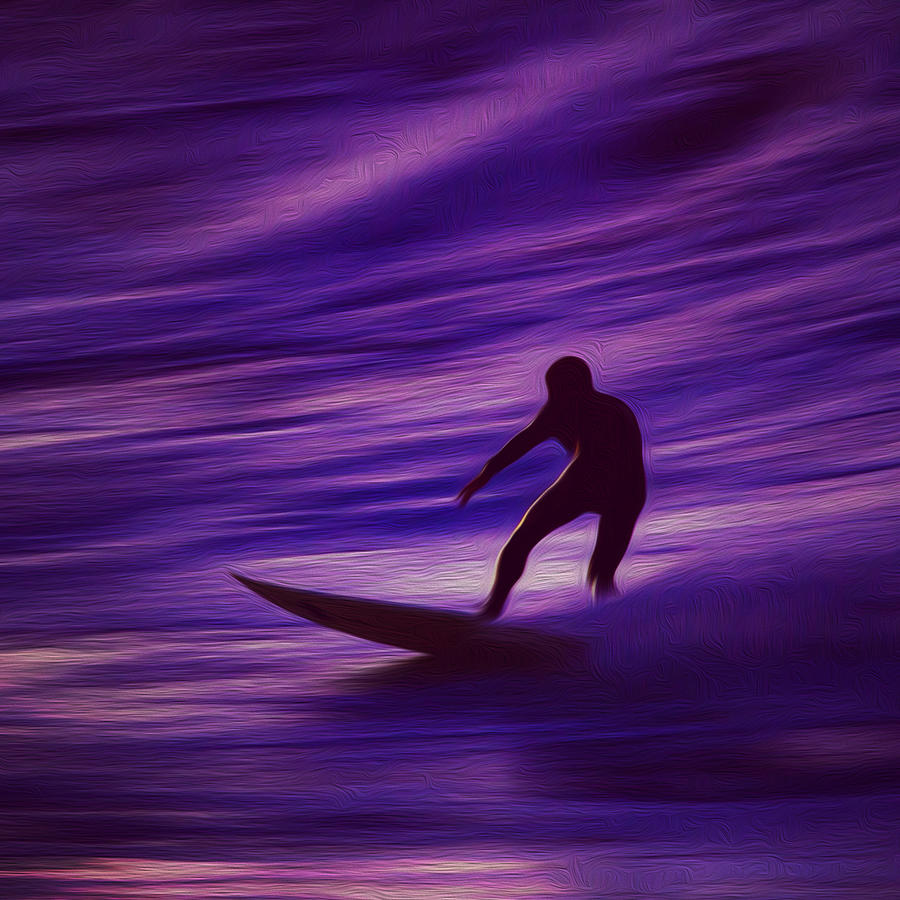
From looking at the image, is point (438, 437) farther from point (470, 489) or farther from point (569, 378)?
point (569, 378)

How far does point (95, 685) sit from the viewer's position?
1463 mm

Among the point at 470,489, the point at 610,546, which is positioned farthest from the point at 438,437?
the point at 610,546

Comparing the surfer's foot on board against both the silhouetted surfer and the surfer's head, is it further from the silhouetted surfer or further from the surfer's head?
the surfer's head

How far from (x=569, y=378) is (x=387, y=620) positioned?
1.46 ft

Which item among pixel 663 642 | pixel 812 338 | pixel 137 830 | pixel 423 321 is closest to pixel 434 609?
pixel 663 642

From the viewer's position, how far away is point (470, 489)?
56.5 inches

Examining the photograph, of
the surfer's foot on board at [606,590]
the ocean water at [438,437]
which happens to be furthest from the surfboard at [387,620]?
the surfer's foot on board at [606,590]

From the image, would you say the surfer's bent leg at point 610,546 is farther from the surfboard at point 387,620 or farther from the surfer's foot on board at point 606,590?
the surfboard at point 387,620

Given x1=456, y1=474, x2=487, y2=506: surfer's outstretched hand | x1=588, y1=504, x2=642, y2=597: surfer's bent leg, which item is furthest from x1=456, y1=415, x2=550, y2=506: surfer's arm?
x1=588, y1=504, x2=642, y2=597: surfer's bent leg

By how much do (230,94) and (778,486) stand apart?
1.04 meters

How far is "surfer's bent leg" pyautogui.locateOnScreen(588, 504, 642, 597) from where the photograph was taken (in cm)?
139

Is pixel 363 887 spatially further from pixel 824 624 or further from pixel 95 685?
pixel 824 624

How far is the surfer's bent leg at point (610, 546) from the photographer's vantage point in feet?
4.57

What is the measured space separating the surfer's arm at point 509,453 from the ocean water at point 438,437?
0.06ft
